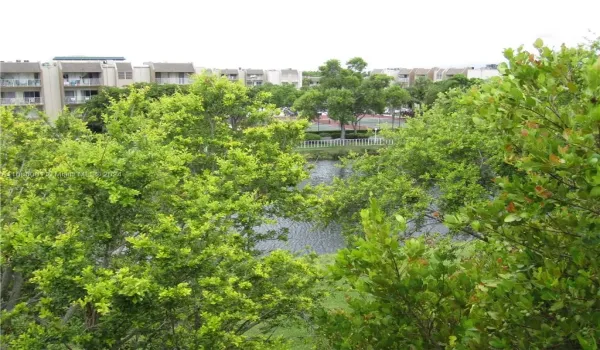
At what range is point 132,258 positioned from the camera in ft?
22.6

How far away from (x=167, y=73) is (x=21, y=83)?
39.4ft

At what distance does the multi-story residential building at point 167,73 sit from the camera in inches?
1719

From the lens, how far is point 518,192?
A: 312cm

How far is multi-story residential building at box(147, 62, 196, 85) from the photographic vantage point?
4366 centimetres

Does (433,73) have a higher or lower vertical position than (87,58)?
lower

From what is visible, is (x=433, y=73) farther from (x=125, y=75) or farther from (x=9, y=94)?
(x=9, y=94)

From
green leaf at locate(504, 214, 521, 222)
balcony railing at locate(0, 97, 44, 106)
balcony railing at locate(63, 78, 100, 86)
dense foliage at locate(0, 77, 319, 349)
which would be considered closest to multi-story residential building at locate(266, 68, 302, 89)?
balcony railing at locate(63, 78, 100, 86)

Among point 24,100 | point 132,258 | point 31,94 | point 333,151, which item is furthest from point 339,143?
point 132,258

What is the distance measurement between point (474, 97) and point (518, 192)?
123cm

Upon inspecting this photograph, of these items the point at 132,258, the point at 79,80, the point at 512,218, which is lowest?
the point at 132,258

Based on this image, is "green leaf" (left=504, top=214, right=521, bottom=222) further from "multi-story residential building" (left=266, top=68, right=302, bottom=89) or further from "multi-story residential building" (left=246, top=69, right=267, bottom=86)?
"multi-story residential building" (left=266, top=68, right=302, bottom=89)

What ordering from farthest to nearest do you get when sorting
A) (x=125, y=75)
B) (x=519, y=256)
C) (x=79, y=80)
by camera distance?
(x=125, y=75) < (x=79, y=80) < (x=519, y=256)

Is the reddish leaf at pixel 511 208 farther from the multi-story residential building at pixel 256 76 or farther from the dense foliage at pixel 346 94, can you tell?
the multi-story residential building at pixel 256 76

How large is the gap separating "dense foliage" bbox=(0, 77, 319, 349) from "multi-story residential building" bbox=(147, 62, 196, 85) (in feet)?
120
